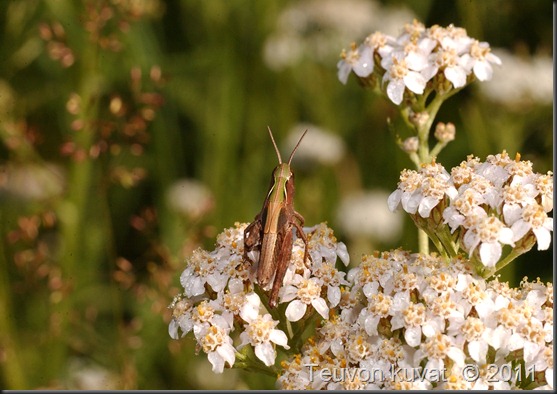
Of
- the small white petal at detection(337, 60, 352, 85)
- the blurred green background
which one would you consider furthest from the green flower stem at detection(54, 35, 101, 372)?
the small white petal at detection(337, 60, 352, 85)

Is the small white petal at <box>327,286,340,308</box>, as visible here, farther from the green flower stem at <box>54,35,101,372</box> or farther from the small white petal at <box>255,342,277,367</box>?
the green flower stem at <box>54,35,101,372</box>

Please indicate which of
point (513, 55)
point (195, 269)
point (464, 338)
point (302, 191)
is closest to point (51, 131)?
point (302, 191)

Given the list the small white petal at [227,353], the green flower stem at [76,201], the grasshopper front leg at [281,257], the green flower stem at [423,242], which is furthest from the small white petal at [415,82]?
the green flower stem at [76,201]

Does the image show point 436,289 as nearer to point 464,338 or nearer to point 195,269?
point 464,338

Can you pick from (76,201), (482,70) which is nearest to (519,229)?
(482,70)

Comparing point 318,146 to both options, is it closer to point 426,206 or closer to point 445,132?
point 445,132
